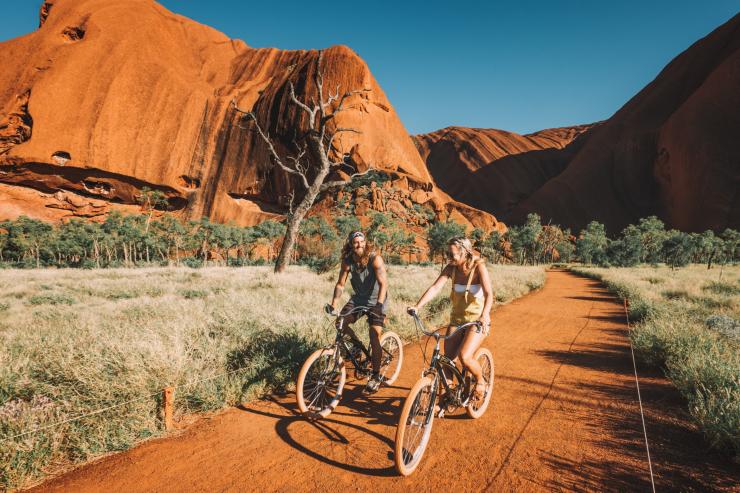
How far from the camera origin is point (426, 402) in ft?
11.7

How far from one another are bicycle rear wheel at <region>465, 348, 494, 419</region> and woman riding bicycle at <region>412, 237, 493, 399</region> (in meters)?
0.32

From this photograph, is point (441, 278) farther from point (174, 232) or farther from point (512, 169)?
point (512, 169)

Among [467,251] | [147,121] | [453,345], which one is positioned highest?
[147,121]

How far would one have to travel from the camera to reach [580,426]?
4.27 m

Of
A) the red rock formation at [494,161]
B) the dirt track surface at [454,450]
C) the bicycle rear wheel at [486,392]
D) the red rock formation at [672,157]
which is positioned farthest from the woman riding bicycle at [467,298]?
Result: the red rock formation at [494,161]

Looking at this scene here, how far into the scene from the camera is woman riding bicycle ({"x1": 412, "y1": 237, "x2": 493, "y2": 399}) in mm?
3832

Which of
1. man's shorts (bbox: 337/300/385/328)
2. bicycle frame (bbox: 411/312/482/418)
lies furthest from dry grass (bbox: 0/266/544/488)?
bicycle frame (bbox: 411/312/482/418)

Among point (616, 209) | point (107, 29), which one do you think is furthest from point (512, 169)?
point (107, 29)

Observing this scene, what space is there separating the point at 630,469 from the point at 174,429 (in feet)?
16.0

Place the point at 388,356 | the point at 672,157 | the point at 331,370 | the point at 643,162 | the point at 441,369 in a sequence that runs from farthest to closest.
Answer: the point at 643,162
the point at 672,157
the point at 388,356
the point at 331,370
the point at 441,369

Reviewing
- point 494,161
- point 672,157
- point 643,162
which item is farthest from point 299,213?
point 494,161

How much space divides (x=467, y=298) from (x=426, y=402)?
122 cm

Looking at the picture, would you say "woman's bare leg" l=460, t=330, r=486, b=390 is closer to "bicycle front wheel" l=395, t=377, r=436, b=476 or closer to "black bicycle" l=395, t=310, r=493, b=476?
"black bicycle" l=395, t=310, r=493, b=476

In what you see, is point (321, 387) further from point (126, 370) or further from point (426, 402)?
point (126, 370)
